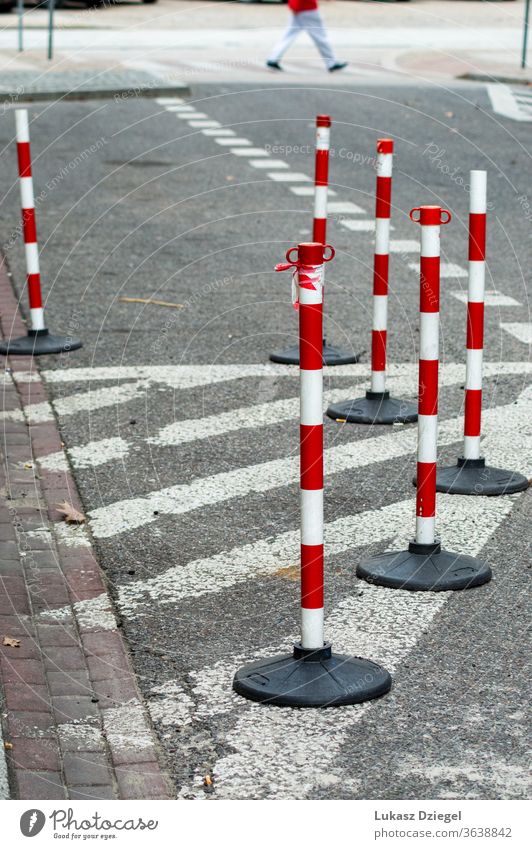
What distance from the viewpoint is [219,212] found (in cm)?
1331

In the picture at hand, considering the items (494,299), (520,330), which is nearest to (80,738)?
(520,330)

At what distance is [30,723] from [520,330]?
5.65 metres

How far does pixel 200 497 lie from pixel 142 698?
197 cm

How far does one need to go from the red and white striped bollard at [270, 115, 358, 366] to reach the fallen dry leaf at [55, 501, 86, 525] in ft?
6.93

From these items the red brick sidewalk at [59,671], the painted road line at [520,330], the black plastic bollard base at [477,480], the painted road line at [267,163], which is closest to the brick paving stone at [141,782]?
the red brick sidewalk at [59,671]

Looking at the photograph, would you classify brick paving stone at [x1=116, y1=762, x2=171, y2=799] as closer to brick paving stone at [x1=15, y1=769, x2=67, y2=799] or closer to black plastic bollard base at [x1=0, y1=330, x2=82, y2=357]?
brick paving stone at [x1=15, y1=769, x2=67, y2=799]

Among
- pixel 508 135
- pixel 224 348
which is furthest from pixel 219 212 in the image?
pixel 508 135

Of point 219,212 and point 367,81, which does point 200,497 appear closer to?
point 219,212

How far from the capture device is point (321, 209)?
27.0 feet

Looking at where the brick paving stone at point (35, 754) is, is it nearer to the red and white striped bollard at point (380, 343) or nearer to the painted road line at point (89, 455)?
the painted road line at point (89, 455)

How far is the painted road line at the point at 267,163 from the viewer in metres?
15.5

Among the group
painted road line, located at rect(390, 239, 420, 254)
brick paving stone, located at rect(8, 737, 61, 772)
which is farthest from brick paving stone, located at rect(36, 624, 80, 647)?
painted road line, located at rect(390, 239, 420, 254)

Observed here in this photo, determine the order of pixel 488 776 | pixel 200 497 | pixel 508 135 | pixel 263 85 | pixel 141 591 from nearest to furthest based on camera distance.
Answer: pixel 488 776 → pixel 141 591 → pixel 200 497 → pixel 508 135 → pixel 263 85

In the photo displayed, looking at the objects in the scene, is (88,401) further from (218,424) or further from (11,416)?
(218,424)
